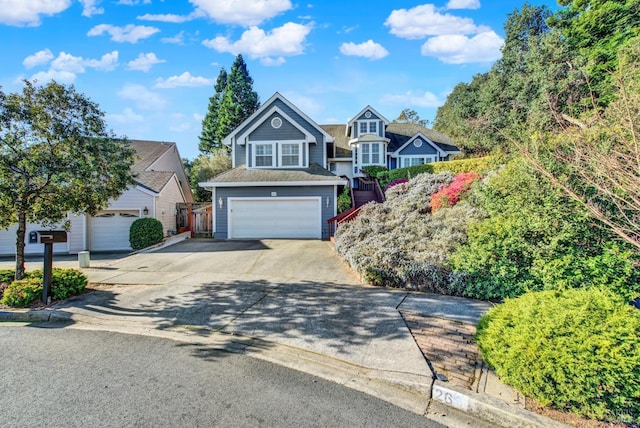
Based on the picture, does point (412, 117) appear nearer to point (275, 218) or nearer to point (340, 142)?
point (340, 142)

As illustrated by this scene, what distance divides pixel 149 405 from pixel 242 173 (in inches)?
543

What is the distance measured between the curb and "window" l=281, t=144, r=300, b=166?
14.3 m

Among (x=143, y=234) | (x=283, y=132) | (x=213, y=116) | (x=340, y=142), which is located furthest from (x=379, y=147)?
(x=213, y=116)

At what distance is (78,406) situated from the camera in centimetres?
336

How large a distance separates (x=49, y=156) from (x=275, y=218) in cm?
951

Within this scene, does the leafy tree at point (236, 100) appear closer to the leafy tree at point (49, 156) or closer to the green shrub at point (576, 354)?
the leafy tree at point (49, 156)

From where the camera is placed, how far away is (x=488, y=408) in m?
3.31

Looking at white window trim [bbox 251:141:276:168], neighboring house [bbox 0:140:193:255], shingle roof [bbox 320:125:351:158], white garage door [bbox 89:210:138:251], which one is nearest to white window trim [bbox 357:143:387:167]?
shingle roof [bbox 320:125:351:158]

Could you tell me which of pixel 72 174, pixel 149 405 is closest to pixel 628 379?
pixel 149 405

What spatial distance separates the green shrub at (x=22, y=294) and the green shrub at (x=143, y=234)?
7.87 m

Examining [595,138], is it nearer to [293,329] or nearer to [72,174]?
[293,329]

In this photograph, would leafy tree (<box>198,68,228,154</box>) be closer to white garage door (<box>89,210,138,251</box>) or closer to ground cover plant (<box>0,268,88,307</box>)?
white garage door (<box>89,210,138,251</box>)

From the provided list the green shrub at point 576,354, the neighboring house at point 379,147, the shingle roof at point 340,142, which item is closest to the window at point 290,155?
the neighboring house at point 379,147

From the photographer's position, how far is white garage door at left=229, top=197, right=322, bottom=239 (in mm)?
15609
